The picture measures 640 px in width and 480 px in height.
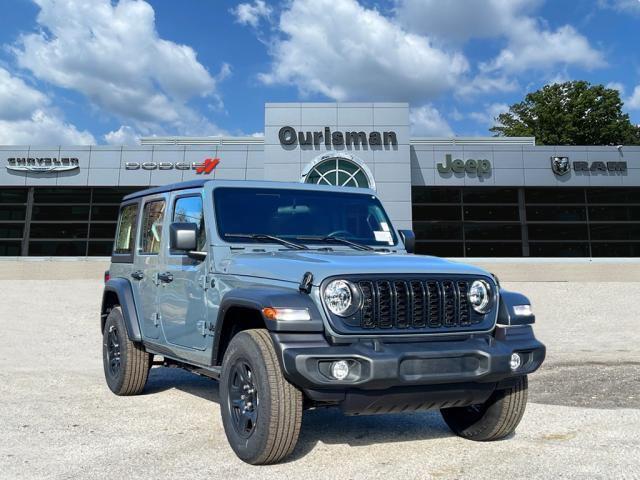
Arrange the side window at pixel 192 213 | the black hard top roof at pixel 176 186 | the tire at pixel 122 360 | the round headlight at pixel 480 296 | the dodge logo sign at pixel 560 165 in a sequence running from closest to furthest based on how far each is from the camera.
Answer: the round headlight at pixel 480 296 < the side window at pixel 192 213 < the black hard top roof at pixel 176 186 < the tire at pixel 122 360 < the dodge logo sign at pixel 560 165

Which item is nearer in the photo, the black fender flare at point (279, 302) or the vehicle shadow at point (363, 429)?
the black fender flare at point (279, 302)

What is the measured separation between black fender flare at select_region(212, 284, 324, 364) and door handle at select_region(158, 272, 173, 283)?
4.60ft

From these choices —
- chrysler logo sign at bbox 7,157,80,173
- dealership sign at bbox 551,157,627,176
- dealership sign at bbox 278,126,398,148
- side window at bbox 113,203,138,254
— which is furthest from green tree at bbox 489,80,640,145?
side window at bbox 113,203,138,254

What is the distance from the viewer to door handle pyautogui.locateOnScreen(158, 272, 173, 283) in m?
5.35

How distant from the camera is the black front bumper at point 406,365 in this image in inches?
138

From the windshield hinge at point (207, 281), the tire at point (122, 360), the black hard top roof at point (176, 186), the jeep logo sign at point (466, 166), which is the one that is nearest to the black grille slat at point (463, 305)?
the windshield hinge at point (207, 281)

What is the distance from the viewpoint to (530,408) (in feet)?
19.3

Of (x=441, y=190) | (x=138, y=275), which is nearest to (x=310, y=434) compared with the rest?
(x=138, y=275)

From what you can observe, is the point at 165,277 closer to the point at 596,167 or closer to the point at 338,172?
the point at 338,172

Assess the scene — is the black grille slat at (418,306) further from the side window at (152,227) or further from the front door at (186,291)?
the side window at (152,227)

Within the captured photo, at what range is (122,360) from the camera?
6219 mm

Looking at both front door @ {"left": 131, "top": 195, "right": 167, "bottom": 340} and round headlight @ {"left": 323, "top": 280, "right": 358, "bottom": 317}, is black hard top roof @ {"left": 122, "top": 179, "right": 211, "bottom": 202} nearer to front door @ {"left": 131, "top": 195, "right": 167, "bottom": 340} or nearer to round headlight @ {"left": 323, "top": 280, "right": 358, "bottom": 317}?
front door @ {"left": 131, "top": 195, "right": 167, "bottom": 340}

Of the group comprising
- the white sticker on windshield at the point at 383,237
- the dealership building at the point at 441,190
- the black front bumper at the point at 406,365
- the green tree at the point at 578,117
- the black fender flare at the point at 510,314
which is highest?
the green tree at the point at 578,117

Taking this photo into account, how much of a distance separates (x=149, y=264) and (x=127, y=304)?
62 cm
